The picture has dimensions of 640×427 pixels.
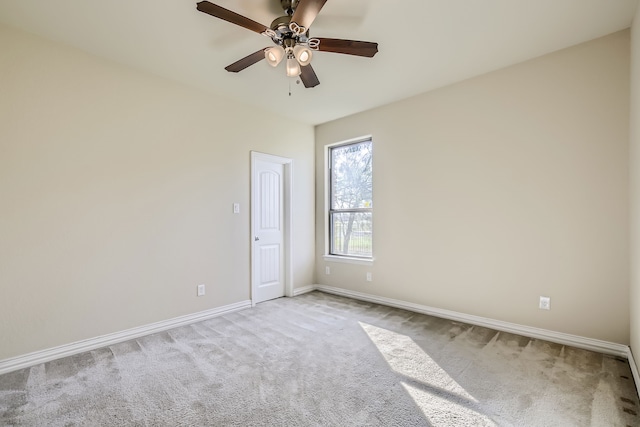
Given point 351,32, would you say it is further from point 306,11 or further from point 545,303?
point 545,303

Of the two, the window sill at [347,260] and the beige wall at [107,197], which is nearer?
the beige wall at [107,197]

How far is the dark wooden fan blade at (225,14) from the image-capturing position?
176 cm

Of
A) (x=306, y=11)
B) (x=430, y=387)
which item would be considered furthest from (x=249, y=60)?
(x=430, y=387)

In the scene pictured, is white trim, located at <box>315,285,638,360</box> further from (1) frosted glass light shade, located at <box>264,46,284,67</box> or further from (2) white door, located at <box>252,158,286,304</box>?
(1) frosted glass light shade, located at <box>264,46,284,67</box>

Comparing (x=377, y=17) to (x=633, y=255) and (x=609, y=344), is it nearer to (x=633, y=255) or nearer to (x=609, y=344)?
(x=633, y=255)

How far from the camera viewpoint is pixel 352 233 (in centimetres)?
455

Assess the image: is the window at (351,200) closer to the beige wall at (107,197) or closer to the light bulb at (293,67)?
the beige wall at (107,197)

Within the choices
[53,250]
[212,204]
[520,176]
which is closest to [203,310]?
[212,204]

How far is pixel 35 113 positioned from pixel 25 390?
2.14 m

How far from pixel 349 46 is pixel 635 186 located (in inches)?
91.8

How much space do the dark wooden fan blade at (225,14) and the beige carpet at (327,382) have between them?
2.44m

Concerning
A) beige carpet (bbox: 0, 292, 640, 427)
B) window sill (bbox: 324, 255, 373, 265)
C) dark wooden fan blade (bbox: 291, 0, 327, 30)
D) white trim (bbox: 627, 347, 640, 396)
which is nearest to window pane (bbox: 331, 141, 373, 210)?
window sill (bbox: 324, 255, 373, 265)

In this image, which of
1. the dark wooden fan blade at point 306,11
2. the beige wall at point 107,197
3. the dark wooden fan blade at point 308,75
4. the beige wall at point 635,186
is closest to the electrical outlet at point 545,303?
the beige wall at point 635,186

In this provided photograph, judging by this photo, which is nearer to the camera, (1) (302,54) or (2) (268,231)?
(1) (302,54)
